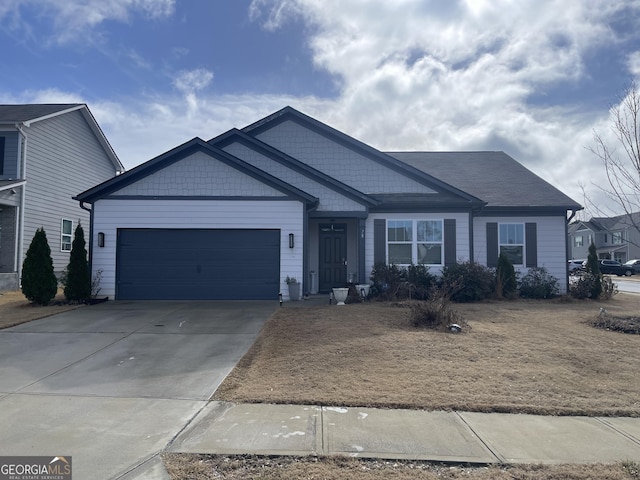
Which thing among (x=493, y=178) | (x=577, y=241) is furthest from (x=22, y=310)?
(x=577, y=241)

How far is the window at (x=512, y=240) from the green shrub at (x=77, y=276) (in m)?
13.8

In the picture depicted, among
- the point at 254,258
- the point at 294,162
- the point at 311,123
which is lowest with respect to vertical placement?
the point at 254,258

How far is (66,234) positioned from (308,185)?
13111 mm

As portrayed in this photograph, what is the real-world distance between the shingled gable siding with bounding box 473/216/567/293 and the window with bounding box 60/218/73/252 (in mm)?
18032

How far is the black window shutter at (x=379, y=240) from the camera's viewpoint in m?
15.0

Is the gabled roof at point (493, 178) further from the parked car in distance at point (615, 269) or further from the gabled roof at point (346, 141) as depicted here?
the parked car in distance at point (615, 269)

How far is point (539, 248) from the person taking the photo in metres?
15.8

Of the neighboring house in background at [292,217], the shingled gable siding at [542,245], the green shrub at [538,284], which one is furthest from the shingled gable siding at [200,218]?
the green shrub at [538,284]

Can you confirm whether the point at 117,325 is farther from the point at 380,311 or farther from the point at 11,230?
the point at 11,230

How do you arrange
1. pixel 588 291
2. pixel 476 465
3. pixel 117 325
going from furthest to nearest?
1. pixel 588 291
2. pixel 117 325
3. pixel 476 465

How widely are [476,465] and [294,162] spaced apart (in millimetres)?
12140

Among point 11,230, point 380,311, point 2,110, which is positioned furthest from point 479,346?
point 2,110

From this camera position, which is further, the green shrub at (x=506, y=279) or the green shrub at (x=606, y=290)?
the green shrub at (x=606, y=290)

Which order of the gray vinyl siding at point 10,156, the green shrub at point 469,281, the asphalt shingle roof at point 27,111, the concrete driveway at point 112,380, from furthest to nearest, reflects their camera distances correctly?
the asphalt shingle roof at point 27,111 → the gray vinyl siding at point 10,156 → the green shrub at point 469,281 → the concrete driveway at point 112,380
